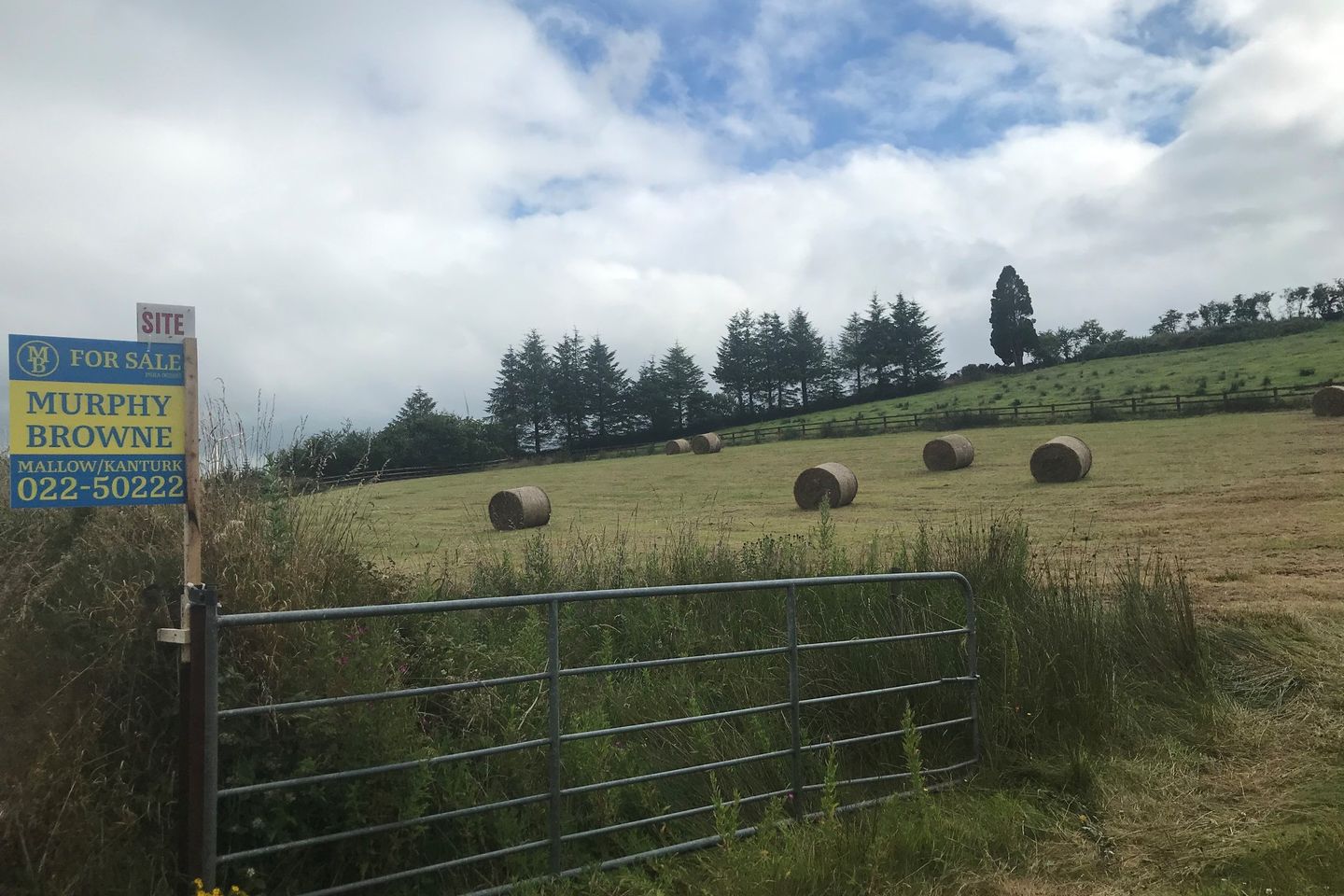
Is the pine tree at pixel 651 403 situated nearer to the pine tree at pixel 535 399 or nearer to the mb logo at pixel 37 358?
the pine tree at pixel 535 399

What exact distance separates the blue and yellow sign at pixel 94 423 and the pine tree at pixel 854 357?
84.6 metres

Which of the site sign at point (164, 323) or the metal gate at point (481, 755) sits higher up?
the site sign at point (164, 323)

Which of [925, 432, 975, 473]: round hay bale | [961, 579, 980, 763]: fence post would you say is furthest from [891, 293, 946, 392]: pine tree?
[961, 579, 980, 763]: fence post

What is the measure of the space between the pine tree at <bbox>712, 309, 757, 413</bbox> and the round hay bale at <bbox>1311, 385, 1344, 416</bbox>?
59792 mm

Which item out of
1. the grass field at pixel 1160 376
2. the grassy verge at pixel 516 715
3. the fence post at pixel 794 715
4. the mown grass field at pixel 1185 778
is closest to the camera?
the grassy verge at pixel 516 715

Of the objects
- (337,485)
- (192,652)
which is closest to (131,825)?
(192,652)

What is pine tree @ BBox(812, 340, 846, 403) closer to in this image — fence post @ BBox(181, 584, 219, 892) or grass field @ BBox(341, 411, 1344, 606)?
grass field @ BBox(341, 411, 1344, 606)

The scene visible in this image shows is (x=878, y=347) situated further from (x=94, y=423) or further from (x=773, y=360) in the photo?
(x=94, y=423)

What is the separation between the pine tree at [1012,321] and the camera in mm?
93000

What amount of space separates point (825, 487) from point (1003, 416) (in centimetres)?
2604

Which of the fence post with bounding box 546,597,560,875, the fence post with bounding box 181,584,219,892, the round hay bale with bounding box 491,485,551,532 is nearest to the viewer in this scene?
the fence post with bounding box 181,584,219,892

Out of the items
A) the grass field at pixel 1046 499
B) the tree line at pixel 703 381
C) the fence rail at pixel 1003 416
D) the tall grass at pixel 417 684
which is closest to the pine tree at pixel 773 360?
the tree line at pixel 703 381

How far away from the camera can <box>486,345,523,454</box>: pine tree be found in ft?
271

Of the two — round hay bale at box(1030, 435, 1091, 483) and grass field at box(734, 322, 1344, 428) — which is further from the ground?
grass field at box(734, 322, 1344, 428)
